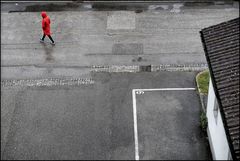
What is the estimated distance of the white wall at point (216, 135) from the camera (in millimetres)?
13156

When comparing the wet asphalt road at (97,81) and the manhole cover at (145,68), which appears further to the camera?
the manhole cover at (145,68)

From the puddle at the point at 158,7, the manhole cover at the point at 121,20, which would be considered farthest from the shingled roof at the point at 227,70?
the puddle at the point at 158,7

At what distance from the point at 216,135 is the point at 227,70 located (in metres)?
2.40

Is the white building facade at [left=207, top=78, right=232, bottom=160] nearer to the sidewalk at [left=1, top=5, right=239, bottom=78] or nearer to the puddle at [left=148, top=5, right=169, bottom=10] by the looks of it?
the sidewalk at [left=1, top=5, right=239, bottom=78]

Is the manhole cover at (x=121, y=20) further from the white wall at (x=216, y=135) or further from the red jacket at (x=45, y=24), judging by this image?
the white wall at (x=216, y=135)

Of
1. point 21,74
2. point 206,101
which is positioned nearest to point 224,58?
point 206,101

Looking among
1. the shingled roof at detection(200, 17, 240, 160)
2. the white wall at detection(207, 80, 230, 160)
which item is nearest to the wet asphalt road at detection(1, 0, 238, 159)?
the white wall at detection(207, 80, 230, 160)

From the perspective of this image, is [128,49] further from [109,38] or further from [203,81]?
[203,81]

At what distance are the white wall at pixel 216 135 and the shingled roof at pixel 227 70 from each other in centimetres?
140

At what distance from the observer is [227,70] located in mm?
12680

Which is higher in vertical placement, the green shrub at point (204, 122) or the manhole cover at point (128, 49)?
the manhole cover at point (128, 49)

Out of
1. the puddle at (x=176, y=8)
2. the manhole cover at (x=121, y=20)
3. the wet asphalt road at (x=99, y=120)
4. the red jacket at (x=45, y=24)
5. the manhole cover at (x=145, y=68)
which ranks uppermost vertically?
the red jacket at (x=45, y=24)

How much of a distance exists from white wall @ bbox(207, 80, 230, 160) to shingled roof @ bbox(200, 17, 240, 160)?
1.40m

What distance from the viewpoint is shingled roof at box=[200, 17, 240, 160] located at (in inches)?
438
